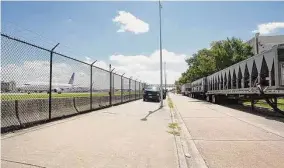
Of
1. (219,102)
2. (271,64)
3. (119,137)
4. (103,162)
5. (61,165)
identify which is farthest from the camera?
(219,102)

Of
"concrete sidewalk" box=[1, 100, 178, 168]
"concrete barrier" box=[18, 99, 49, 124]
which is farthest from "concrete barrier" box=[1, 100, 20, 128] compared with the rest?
"concrete sidewalk" box=[1, 100, 178, 168]

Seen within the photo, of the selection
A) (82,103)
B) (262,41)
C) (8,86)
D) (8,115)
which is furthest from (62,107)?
(262,41)

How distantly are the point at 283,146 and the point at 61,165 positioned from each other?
5393 millimetres

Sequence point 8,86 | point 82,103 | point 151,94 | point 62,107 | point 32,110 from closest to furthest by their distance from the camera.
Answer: point 8,86, point 32,110, point 62,107, point 82,103, point 151,94

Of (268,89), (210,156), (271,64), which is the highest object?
(271,64)

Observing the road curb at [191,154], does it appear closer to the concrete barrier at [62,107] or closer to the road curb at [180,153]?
the road curb at [180,153]

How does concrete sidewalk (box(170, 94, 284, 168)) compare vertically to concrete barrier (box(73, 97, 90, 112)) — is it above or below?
below

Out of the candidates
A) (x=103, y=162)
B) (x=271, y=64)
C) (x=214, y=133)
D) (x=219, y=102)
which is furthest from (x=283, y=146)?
(x=219, y=102)

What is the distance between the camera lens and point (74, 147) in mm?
6207

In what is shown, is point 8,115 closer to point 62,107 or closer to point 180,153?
point 62,107

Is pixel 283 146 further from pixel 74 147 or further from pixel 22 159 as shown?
pixel 22 159

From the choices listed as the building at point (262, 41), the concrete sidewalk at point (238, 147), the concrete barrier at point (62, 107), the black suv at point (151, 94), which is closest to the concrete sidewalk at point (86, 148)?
the concrete sidewalk at point (238, 147)

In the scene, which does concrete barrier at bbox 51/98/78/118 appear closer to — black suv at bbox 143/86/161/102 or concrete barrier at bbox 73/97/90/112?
concrete barrier at bbox 73/97/90/112

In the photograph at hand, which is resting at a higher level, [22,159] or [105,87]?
[105,87]
